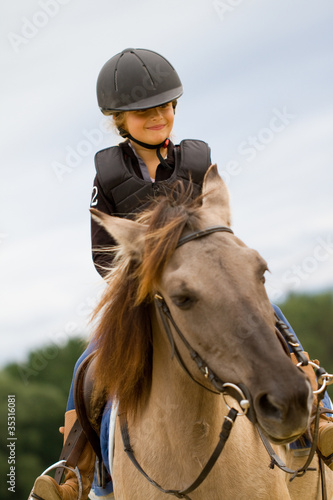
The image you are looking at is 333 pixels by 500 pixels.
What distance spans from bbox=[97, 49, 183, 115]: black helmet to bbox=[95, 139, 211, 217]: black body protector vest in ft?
1.36

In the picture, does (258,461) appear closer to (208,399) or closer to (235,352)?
(208,399)

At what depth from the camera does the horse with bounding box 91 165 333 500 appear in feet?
10.5

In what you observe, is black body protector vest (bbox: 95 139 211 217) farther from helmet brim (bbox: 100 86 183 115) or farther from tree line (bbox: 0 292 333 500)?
tree line (bbox: 0 292 333 500)

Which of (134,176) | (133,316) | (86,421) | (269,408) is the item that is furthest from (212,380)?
(134,176)

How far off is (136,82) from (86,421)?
2750 millimetres

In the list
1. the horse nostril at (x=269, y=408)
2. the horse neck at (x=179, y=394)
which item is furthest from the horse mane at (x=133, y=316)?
the horse nostril at (x=269, y=408)

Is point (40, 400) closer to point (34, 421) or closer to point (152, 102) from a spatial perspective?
point (34, 421)

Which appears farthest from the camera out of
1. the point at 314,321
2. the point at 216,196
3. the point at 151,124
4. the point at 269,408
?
the point at 314,321

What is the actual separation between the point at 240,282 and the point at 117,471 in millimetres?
1725

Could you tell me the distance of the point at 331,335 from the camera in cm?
3759

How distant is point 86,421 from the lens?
4863mm

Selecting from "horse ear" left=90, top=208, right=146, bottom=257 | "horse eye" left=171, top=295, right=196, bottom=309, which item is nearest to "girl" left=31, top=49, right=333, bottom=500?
"horse ear" left=90, top=208, right=146, bottom=257

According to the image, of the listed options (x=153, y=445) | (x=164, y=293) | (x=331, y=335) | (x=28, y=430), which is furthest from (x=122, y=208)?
(x=331, y=335)

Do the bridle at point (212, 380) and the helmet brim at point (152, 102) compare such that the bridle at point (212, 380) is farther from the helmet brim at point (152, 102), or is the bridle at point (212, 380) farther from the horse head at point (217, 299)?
the helmet brim at point (152, 102)
